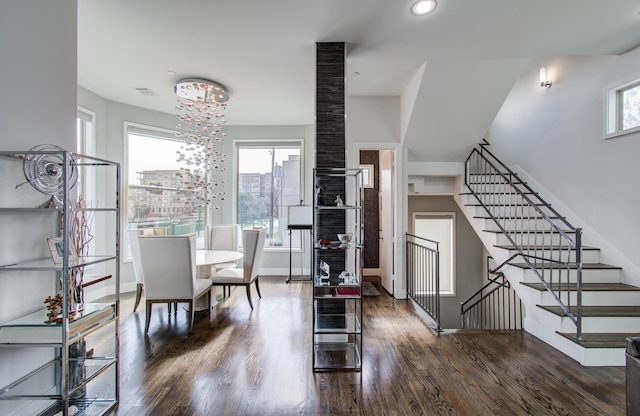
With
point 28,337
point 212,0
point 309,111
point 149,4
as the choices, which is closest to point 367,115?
point 309,111

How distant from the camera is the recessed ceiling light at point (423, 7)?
7.57 feet

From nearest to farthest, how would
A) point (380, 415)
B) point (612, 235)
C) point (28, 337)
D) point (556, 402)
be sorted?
1. point (28, 337)
2. point (380, 415)
3. point (556, 402)
4. point (612, 235)

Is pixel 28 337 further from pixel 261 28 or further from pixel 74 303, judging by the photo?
pixel 261 28

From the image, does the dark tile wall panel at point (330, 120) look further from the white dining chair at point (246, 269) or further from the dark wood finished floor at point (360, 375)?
the dark wood finished floor at point (360, 375)

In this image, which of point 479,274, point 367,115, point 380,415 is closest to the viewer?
point 380,415

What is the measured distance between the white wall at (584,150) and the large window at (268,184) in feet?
12.8

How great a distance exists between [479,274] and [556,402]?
419 centimetres

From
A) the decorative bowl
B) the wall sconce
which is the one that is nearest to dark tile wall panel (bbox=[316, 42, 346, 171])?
the decorative bowl

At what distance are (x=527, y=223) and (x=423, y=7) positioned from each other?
3.32 metres

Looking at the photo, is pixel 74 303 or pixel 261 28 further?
pixel 261 28

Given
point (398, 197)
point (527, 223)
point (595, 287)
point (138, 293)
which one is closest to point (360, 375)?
point (398, 197)

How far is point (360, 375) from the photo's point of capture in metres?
2.32

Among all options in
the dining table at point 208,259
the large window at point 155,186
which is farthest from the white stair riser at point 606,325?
the large window at point 155,186

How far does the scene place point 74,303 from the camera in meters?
1.89
